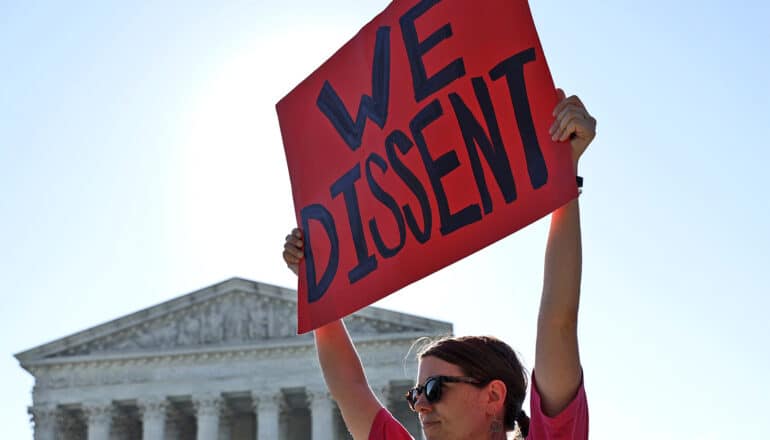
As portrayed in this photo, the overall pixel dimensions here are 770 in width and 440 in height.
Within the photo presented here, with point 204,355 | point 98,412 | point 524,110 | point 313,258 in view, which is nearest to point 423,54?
point 524,110

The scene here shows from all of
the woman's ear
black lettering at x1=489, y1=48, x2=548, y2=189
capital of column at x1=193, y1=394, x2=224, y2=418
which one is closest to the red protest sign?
black lettering at x1=489, y1=48, x2=548, y2=189

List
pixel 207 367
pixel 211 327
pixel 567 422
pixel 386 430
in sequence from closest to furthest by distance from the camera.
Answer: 1. pixel 567 422
2. pixel 386 430
3. pixel 207 367
4. pixel 211 327

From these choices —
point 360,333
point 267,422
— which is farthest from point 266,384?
point 360,333

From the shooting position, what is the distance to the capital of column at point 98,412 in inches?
1703

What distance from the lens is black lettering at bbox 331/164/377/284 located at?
426 cm

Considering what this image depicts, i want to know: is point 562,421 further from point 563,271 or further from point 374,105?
point 374,105

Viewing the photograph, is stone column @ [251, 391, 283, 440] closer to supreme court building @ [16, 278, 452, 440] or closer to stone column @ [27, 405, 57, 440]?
supreme court building @ [16, 278, 452, 440]

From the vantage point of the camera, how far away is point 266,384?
140 feet

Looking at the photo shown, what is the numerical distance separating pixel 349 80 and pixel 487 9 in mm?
932

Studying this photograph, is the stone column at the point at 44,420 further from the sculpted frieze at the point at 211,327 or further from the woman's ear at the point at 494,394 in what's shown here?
the woman's ear at the point at 494,394

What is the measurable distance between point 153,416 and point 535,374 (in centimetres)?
4165

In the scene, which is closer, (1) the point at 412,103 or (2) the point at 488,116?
(2) the point at 488,116

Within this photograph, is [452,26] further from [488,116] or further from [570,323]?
[570,323]

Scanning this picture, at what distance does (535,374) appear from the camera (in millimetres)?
3008
